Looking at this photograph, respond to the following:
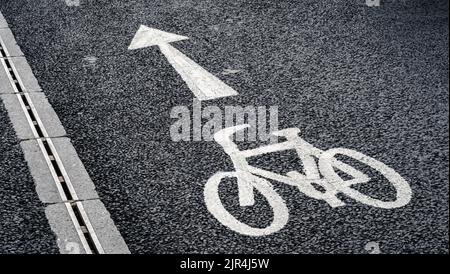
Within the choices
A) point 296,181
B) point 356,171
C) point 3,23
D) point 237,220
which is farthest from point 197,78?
point 3,23

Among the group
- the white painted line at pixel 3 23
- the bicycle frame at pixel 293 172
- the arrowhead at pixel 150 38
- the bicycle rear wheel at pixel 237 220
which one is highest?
the arrowhead at pixel 150 38

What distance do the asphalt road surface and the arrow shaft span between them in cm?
7

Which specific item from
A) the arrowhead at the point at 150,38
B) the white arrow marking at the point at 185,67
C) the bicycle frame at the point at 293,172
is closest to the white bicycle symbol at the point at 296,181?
the bicycle frame at the point at 293,172

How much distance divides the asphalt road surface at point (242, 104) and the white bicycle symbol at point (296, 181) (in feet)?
0.18

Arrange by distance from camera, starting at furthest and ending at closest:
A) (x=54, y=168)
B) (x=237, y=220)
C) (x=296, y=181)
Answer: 1. (x=54, y=168)
2. (x=296, y=181)
3. (x=237, y=220)

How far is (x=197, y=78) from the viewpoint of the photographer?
6688 mm

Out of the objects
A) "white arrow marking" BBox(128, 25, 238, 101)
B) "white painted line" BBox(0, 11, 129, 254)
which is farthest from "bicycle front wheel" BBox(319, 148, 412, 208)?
"white painted line" BBox(0, 11, 129, 254)

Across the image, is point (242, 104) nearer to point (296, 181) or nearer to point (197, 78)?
point (197, 78)

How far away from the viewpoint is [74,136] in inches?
229

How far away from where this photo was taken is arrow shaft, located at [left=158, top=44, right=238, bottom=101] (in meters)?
6.39

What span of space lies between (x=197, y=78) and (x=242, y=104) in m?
0.72

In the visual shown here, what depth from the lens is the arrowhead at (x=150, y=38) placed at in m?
7.43

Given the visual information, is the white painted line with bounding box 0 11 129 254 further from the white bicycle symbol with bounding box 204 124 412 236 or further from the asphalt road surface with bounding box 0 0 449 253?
the white bicycle symbol with bounding box 204 124 412 236

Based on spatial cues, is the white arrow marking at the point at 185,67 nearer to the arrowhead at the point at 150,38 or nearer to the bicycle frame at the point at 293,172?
the arrowhead at the point at 150,38
